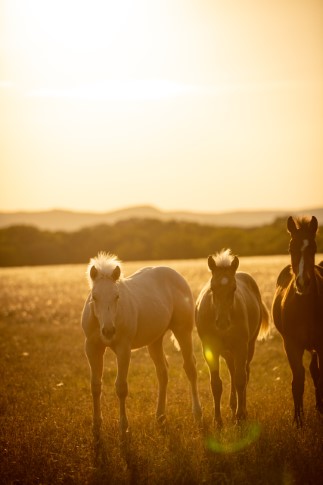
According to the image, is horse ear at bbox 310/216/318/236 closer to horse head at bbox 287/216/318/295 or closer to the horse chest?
horse head at bbox 287/216/318/295

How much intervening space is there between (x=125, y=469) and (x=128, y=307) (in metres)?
2.67

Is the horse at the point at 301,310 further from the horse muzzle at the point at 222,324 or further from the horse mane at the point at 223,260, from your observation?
the horse muzzle at the point at 222,324

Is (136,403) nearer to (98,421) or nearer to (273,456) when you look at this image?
(98,421)

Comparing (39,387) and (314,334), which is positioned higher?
(314,334)

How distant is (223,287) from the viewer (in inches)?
352

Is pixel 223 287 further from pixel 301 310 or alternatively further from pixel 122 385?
pixel 122 385

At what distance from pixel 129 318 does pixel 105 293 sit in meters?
0.87

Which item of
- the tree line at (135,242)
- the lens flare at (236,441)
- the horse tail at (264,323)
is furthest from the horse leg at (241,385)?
the tree line at (135,242)

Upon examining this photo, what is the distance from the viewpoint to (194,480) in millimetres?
7105

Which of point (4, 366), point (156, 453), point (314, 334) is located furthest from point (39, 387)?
point (314, 334)

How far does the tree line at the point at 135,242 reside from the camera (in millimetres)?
54000

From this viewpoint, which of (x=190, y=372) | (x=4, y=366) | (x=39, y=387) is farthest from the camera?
(x=4, y=366)

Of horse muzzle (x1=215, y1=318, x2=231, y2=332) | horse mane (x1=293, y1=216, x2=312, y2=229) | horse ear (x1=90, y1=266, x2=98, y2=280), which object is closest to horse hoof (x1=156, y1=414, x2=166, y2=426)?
horse muzzle (x1=215, y1=318, x2=231, y2=332)

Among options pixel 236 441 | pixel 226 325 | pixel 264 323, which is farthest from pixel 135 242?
pixel 236 441
